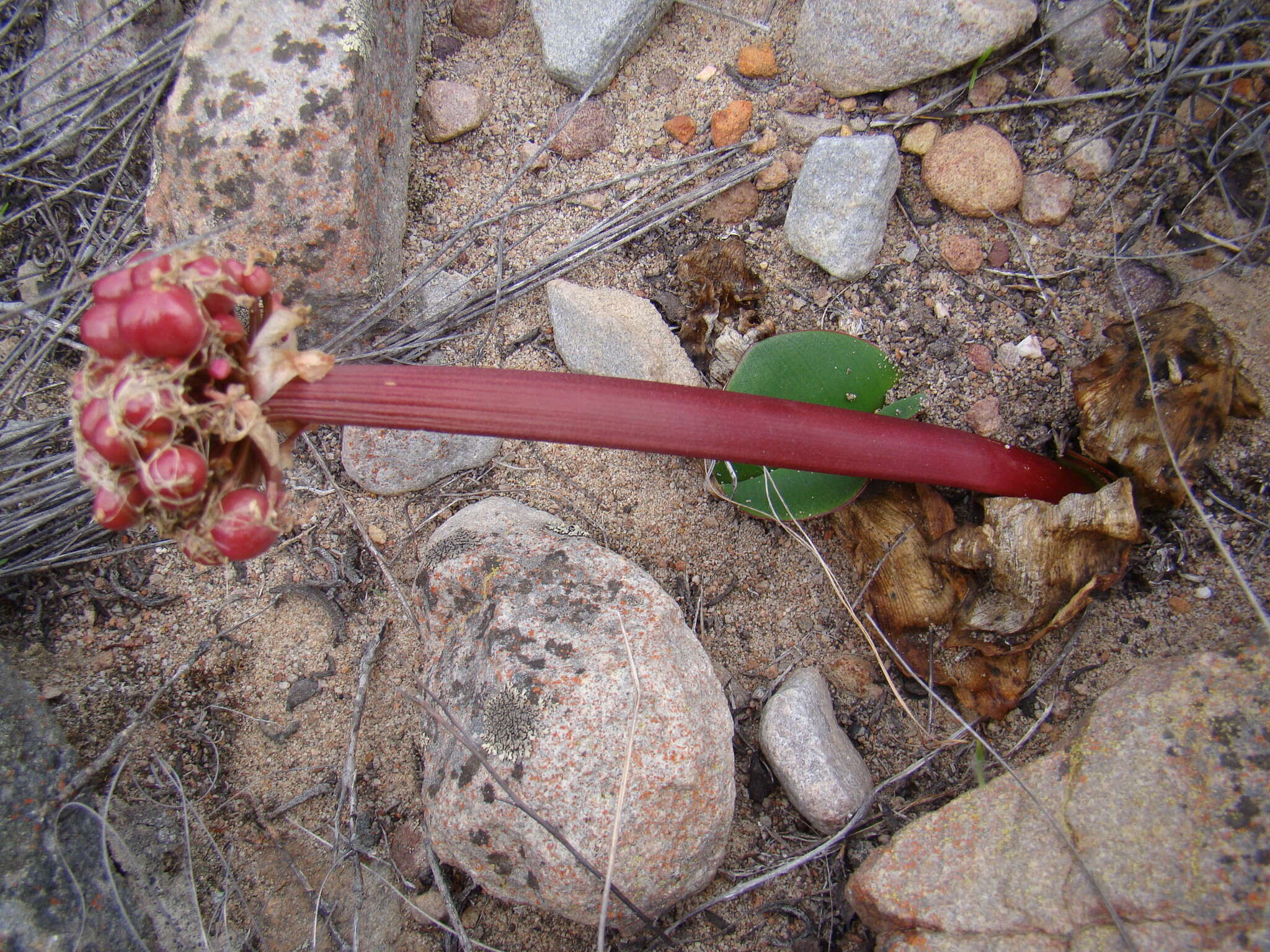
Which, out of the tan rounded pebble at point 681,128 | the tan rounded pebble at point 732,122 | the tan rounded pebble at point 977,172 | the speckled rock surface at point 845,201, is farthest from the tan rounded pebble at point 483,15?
the tan rounded pebble at point 977,172

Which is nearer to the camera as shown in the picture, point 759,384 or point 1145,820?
point 1145,820

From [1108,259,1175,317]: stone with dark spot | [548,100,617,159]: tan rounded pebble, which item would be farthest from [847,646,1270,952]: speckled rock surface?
[548,100,617,159]: tan rounded pebble

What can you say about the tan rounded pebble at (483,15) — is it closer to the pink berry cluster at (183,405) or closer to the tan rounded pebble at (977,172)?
the tan rounded pebble at (977,172)

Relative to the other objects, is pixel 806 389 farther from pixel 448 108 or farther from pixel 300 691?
pixel 300 691

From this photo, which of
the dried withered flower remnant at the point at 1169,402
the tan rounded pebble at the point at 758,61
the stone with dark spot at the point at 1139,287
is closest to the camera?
the dried withered flower remnant at the point at 1169,402

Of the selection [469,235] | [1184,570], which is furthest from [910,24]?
[1184,570]

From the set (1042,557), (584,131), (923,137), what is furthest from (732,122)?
(1042,557)

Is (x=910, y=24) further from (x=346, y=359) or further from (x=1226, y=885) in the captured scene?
(x=1226, y=885)

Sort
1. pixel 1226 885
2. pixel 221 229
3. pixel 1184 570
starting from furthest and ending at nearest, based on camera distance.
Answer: pixel 221 229
pixel 1184 570
pixel 1226 885
